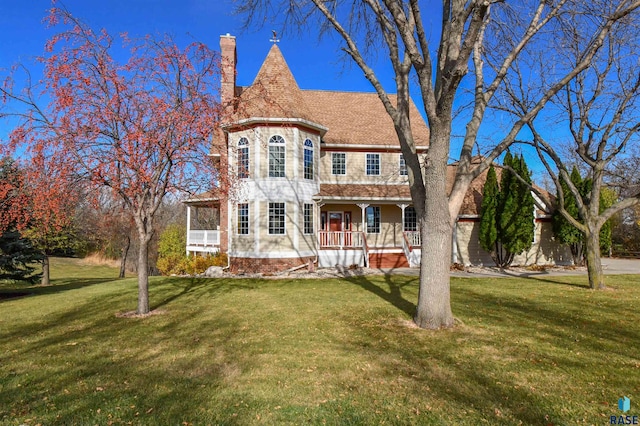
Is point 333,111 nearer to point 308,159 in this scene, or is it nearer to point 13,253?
point 308,159

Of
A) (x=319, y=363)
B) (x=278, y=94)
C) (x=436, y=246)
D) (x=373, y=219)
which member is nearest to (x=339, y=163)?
(x=373, y=219)

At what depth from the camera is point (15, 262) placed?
1423 centimetres

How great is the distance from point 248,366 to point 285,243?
444 inches

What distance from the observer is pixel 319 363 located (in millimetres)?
5309

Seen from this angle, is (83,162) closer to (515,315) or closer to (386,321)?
(386,321)

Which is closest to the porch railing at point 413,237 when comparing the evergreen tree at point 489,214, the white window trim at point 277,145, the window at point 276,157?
the evergreen tree at point 489,214

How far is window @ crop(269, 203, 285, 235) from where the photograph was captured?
16.5 meters

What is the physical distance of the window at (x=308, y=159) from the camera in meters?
17.3

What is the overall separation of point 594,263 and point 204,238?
17.0m

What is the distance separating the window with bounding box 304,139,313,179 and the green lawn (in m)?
8.41

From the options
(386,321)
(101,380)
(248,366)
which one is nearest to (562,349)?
(386,321)

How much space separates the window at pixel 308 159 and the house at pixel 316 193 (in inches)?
1.9

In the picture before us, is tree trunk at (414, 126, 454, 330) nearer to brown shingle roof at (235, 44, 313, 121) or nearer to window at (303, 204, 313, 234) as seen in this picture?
brown shingle roof at (235, 44, 313, 121)

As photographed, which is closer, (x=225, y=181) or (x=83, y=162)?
(x=83, y=162)
